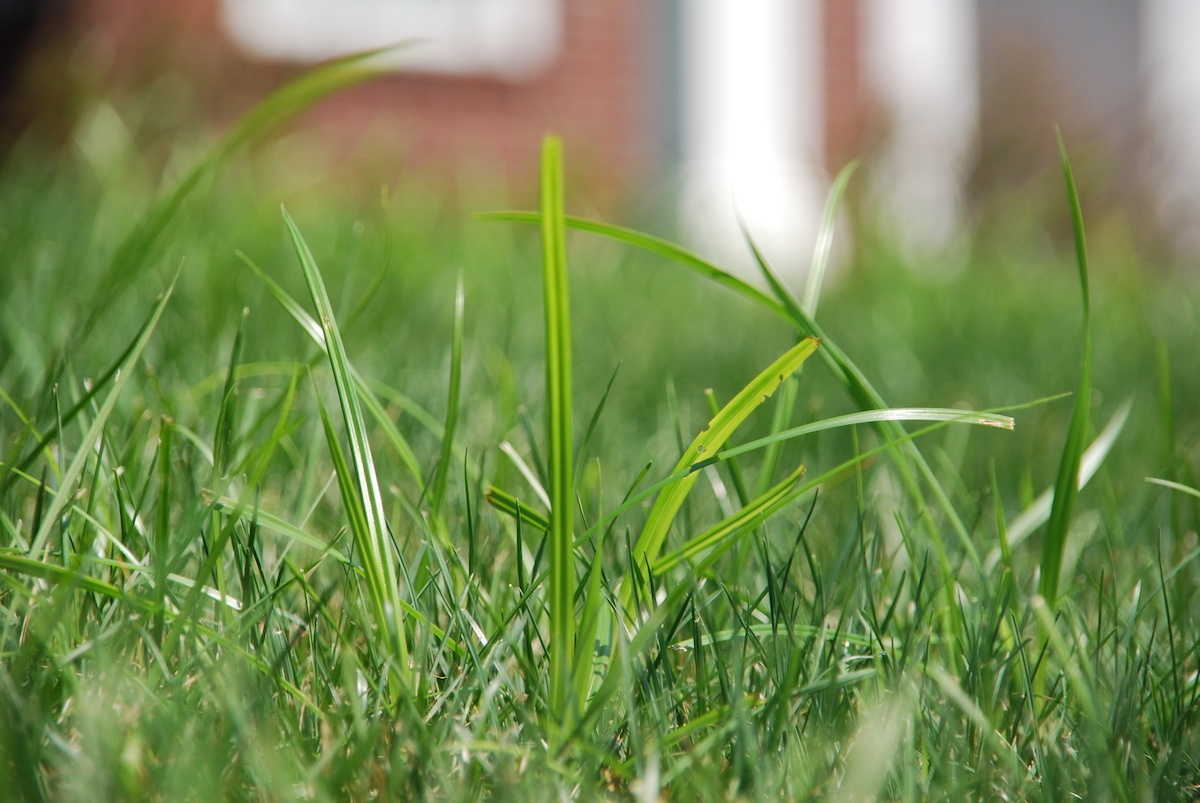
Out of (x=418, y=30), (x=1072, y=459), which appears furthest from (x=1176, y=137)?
(x=1072, y=459)

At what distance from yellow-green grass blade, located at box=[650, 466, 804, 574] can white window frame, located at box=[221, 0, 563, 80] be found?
4782 millimetres

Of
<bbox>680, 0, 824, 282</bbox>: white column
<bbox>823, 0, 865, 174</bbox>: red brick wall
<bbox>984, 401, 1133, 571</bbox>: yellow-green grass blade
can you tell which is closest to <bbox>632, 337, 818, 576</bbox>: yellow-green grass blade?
<bbox>984, 401, 1133, 571</bbox>: yellow-green grass blade

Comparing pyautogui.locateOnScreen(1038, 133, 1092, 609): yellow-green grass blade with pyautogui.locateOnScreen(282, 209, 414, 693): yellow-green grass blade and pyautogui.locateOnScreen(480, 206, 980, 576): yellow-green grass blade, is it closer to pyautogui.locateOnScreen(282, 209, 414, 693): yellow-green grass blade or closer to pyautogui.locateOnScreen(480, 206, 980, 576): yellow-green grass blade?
pyautogui.locateOnScreen(480, 206, 980, 576): yellow-green grass blade

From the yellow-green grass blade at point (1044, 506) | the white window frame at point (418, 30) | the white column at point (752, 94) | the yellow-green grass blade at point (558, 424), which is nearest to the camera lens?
the yellow-green grass blade at point (558, 424)

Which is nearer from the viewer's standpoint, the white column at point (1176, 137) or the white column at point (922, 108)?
the white column at point (922, 108)

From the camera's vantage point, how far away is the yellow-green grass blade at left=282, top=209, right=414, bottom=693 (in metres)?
0.60

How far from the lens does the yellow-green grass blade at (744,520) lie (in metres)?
0.64

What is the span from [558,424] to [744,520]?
0.18 meters

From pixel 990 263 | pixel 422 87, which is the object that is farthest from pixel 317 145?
pixel 990 263

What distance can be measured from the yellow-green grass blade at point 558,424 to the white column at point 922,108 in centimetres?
261

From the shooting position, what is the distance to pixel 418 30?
208 inches

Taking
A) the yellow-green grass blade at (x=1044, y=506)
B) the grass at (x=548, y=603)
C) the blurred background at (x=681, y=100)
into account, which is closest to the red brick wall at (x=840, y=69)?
the blurred background at (x=681, y=100)

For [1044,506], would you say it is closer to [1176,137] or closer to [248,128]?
[248,128]

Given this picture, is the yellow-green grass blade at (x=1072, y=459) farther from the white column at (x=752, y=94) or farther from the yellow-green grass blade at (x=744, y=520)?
the white column at (x=752, y=94)
